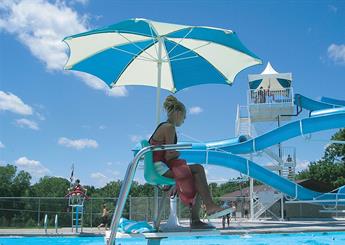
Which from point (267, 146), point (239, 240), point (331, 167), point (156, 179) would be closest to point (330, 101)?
point (267, 146)

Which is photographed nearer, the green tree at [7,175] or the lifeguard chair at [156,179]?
the lifeguard chair at [156,179]

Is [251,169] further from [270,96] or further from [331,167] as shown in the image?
[331,167]

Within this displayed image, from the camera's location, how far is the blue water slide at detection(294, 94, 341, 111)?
2056cm

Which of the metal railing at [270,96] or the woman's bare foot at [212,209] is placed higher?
the metal railing at [270,96]

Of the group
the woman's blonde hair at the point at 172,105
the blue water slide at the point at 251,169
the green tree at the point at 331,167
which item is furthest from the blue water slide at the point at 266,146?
the green tree at the point at 331,167

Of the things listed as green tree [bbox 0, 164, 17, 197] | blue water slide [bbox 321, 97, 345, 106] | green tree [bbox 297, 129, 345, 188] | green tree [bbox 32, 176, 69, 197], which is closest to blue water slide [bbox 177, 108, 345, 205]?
blue water slide [bbox 321, 97, 345, 106]

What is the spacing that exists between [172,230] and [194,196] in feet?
1.30

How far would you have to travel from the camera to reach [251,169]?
17484 millimetres

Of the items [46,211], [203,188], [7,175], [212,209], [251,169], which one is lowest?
[46,211]

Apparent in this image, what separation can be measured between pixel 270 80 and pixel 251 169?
8.22 meters

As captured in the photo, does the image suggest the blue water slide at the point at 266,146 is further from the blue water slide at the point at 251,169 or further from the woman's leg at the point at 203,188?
the woman's leg at the point at 203,188

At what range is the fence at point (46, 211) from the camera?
18578 mm

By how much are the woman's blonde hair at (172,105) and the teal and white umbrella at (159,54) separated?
67.2 inches

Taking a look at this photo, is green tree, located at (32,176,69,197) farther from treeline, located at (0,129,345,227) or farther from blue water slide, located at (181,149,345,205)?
blue water slide, located at (181,149,345,205)
